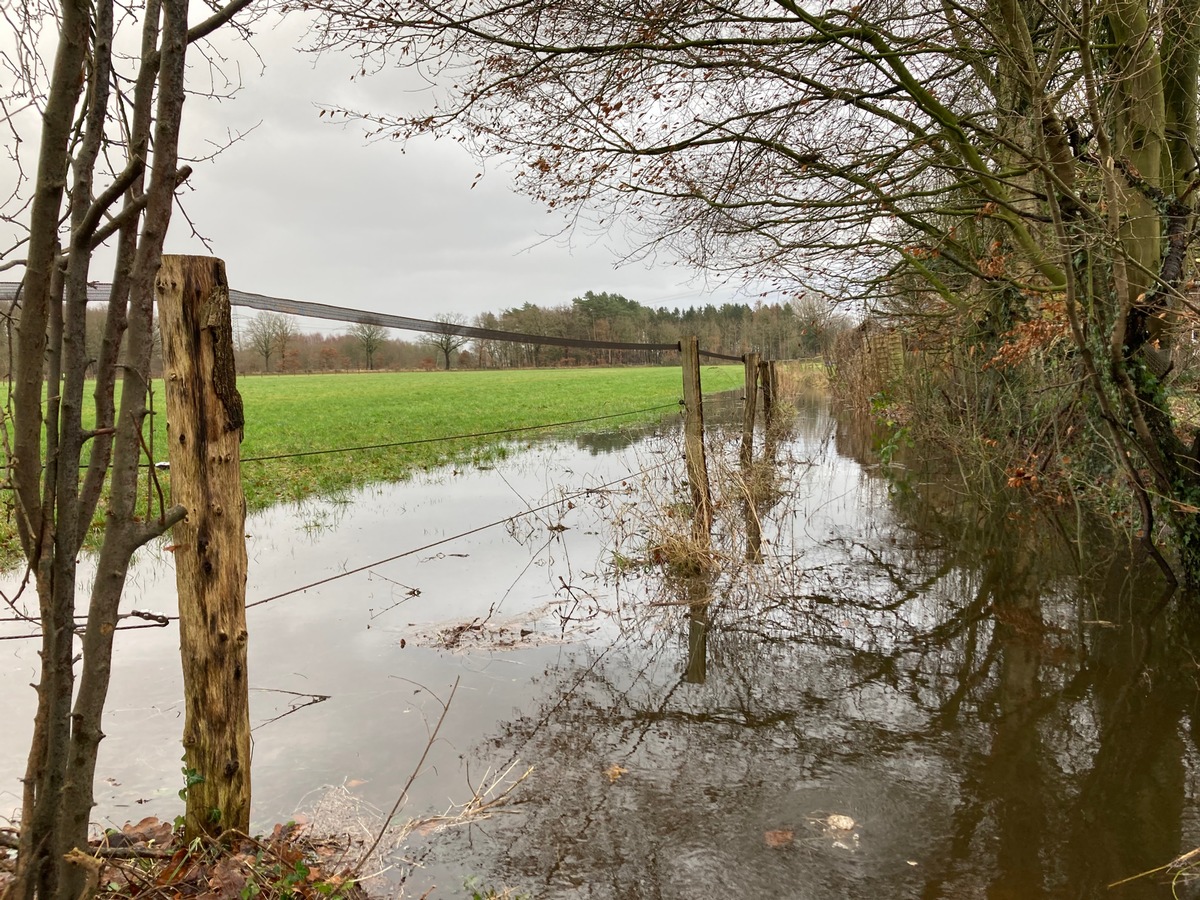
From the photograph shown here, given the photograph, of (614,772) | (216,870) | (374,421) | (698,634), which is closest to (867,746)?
(614,772)

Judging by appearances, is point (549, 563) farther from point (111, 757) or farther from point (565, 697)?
point (111, 757)

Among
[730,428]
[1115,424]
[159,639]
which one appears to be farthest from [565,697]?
[730,428]

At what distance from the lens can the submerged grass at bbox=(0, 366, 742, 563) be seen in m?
11.4

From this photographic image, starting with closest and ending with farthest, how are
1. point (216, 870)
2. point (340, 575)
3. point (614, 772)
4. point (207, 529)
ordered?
point (216, 870) < point (207, 529) < point (614, 772) < point (340, 575)

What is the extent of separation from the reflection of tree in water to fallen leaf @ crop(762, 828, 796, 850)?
24 mm

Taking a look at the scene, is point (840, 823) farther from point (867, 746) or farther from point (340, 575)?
point (340, 575)

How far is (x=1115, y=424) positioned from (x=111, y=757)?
20.5ft

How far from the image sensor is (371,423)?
2089 cm

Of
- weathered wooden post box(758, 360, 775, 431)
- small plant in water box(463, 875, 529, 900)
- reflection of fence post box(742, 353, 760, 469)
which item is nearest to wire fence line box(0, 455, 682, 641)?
small plant in water box(463, 875, 529, 900)

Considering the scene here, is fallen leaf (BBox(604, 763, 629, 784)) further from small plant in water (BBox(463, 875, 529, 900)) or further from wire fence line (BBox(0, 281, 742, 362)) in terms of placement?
wire fence line (BBox(0, 281, 742, 362))

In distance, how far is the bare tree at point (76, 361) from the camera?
5.30 ft

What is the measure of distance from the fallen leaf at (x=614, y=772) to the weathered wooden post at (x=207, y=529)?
1511 millimetres

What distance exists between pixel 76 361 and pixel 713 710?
3.47 meters

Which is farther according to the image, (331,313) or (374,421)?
(374,421)
